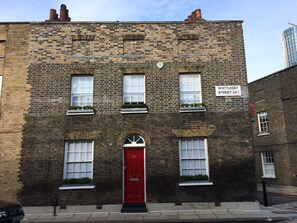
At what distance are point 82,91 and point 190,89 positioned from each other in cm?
499

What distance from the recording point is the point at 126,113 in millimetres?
11414

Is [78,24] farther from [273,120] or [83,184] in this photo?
[273,120]

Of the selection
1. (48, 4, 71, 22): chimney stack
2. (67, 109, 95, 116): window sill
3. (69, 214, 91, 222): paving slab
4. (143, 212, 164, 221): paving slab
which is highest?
(48, 4, 71, 22): chimney stack

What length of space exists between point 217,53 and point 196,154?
483cm

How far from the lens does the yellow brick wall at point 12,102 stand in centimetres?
1090

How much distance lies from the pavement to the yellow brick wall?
1.53 m

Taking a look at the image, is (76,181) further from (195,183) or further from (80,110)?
(195,183)

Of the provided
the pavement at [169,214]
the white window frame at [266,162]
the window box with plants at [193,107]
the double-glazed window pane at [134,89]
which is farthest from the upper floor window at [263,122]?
the double-glazed window pane at [134,89]

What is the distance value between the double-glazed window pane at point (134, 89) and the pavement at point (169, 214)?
181 inches

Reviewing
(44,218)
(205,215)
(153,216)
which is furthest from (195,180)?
(44,218)

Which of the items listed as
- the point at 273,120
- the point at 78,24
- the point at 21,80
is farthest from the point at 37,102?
the point at 273,120

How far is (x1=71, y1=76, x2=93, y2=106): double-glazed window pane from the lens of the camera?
461 inches

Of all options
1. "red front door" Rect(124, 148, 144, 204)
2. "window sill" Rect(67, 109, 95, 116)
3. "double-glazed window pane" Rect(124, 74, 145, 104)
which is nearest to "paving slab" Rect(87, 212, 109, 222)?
"red front door" Rect(124, 148, 144, 204)

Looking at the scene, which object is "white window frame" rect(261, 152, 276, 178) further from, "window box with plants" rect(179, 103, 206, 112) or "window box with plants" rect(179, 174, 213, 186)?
"window box with plants" rect(179, 103, 206, 112)
